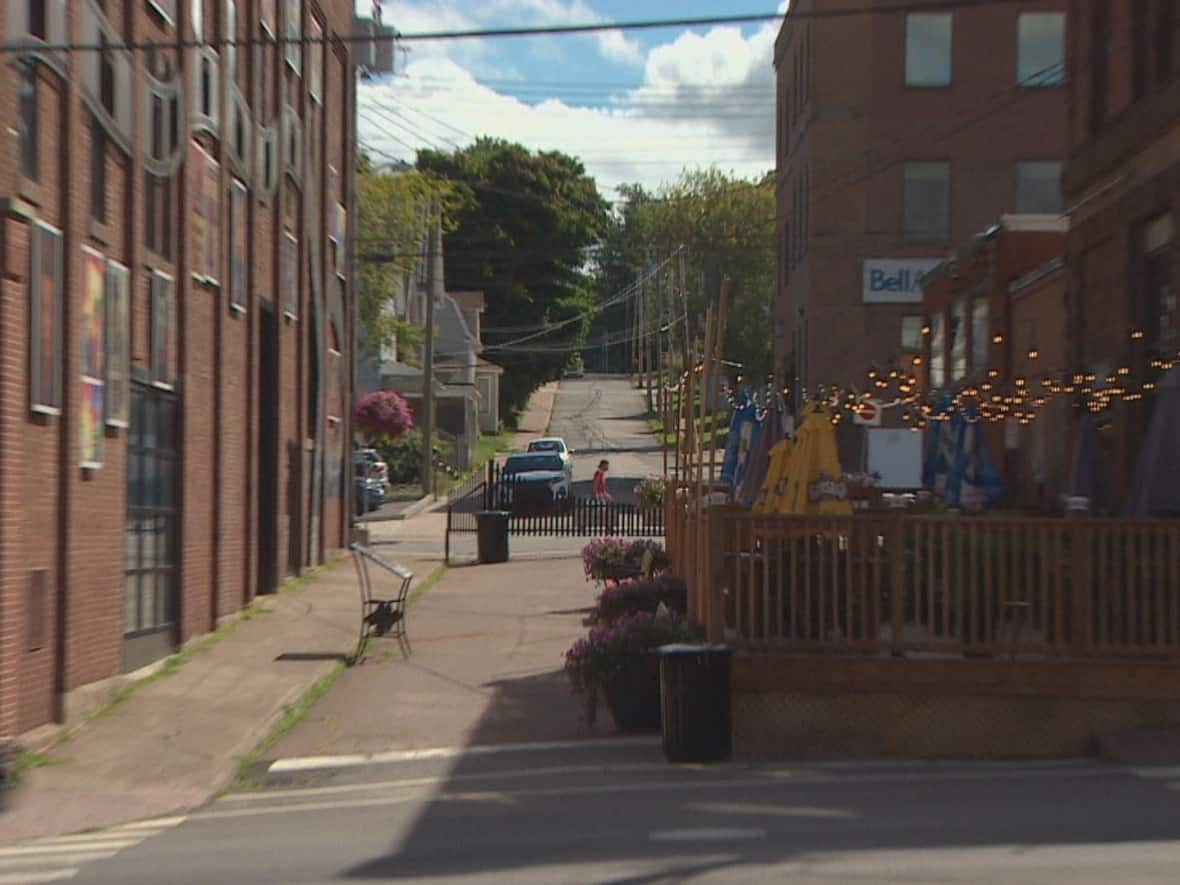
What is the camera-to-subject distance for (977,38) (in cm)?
3888

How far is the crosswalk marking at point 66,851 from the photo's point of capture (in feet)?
27.3

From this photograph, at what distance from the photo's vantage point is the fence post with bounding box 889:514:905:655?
1165 centimetres

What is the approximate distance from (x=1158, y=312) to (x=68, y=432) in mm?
11394

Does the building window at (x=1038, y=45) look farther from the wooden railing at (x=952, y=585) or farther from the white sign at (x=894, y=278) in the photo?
the wooden railing at (x=952, y=585)

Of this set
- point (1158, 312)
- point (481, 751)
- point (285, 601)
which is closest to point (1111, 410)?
point (1158, 312)

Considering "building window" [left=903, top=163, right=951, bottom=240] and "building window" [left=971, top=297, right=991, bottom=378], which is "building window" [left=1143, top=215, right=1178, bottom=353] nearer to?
"building window" [left=971, top=297, right=991, bottom=378]

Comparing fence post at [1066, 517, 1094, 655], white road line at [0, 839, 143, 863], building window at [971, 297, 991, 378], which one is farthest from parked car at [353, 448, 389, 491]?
white road line at [0, 839, 143, 863]

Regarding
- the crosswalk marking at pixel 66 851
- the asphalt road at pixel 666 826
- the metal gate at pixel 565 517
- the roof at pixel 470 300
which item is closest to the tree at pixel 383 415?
the metal gate at pixel 565 517

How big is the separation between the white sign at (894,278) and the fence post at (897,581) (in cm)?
2803

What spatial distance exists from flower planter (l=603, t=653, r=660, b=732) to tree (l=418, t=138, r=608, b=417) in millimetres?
57633

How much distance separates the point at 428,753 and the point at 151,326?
5.84m

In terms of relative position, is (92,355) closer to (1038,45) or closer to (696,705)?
(696,705)

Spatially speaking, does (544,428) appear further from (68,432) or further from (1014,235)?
(68,432)

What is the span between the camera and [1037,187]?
3891 centimetres
